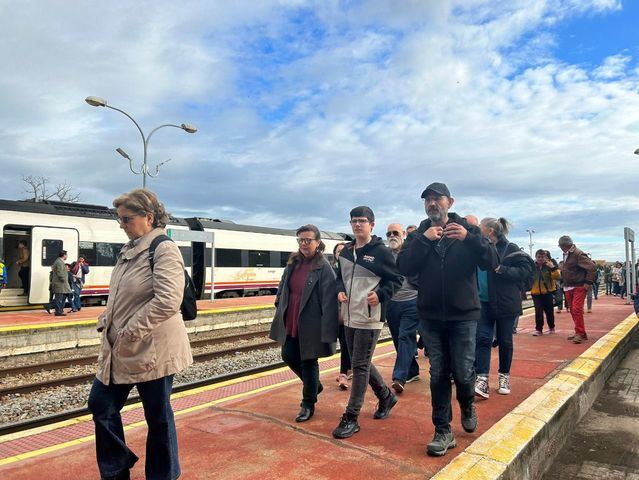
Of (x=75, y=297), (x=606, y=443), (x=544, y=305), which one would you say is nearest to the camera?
(x=606, y=443)

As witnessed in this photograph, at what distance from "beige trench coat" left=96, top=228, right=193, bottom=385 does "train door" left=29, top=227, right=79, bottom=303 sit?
14.3 m

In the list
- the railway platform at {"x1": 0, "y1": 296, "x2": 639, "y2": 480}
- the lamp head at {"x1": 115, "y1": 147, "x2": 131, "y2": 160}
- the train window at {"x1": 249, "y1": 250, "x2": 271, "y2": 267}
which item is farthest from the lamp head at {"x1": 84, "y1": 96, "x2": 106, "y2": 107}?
the railway platform at {"x1": 0, "y1": 296, "x2": 639, "y2": 480}

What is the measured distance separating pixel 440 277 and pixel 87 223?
15866 mm

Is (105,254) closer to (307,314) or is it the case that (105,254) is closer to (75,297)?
(75,297)

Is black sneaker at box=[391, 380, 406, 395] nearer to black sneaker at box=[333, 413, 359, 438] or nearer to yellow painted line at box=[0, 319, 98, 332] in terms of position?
black sneaker at box=[333, 413, 359, 438]

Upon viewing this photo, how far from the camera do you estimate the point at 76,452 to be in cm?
368

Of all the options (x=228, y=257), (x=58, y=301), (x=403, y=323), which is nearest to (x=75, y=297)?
(x=58, y=301)

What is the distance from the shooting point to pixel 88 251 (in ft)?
55.4

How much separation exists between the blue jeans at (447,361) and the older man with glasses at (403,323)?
1.52 metres

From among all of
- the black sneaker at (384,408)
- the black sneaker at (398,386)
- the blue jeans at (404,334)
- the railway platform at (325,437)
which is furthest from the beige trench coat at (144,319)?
the blue jeans at (404,334)

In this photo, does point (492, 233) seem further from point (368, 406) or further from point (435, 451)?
point (435, 451)

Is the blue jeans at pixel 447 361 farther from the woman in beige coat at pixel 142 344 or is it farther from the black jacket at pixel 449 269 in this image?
the woman in beige coat at pixel 142 344

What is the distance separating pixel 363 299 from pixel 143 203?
193 cm

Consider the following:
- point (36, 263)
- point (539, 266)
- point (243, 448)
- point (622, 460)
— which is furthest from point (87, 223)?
point (622, 460)
